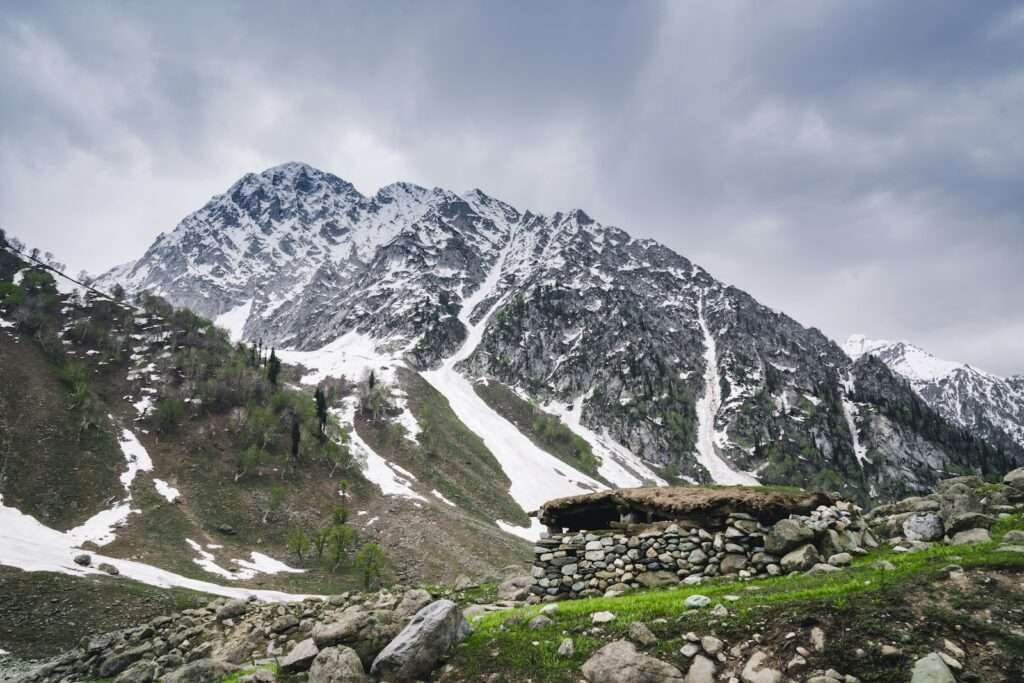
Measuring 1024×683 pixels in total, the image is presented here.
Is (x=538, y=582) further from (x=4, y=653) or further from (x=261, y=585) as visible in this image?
(x=261, y=585)

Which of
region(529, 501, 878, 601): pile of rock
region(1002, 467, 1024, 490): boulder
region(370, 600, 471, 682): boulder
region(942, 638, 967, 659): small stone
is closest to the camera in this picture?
region(942, 638, 967, 659): small stone

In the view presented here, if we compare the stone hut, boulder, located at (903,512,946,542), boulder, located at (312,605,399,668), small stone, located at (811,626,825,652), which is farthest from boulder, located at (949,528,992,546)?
boulder, located at (312,605,399,668)

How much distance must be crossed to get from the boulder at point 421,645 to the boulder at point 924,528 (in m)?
12.5

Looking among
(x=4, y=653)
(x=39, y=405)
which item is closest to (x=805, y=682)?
(x=4, y=653)

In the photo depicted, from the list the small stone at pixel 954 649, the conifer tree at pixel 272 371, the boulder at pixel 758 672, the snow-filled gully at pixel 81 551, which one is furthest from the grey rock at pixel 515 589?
the conifer tree at pixel 272 371

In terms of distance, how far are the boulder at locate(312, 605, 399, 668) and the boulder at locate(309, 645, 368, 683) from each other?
1.28 feet

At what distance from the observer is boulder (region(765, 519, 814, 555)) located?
47.5 feet

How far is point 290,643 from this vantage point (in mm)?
18344

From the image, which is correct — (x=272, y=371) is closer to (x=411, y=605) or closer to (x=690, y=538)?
(x=411, y=605)

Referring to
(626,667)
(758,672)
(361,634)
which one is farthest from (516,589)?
(758,672)

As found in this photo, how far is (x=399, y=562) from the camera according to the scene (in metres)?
77.5

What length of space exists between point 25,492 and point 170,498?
1628 cm

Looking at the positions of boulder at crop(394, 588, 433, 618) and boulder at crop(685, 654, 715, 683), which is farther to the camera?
boulder at crop(394, 588, 433, 618)

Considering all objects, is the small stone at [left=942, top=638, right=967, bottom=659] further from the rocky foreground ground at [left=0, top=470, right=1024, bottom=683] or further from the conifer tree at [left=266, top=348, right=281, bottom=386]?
the conifer tree at [left=266, top=348, right=281, bottom=386]
